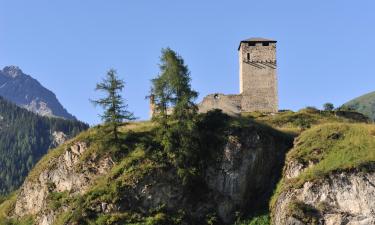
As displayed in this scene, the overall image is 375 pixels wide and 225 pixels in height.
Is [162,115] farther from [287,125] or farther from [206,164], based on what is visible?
[287,125]

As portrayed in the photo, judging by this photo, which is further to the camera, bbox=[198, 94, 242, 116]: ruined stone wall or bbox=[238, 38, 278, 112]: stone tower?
bbox=[238, 38, 278, 112]: stone tower

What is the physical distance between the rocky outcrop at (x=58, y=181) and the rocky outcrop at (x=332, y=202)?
733 inches

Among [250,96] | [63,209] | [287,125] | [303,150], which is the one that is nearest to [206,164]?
[303,150]

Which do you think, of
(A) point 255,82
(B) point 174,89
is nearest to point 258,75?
(A) point 255,82

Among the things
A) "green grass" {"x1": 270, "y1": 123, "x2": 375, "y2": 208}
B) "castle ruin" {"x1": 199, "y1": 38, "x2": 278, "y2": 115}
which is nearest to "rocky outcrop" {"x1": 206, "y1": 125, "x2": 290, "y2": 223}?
"green grass" {"x1": 270, "y1": 123, "x2": 375, "y2": 208}

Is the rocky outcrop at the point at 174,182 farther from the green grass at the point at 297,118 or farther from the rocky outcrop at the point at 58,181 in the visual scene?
the green grass at the point at 297,118

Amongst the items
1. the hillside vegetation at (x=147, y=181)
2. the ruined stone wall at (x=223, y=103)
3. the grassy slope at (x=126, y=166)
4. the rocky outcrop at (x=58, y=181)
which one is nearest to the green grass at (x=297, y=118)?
the ruined stone wall at (x=223, y=103)

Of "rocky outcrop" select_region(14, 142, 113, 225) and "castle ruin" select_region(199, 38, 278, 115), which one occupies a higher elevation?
"castle ruin" select_region(199, 38, 278, 115)

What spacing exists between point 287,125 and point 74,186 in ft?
96.4

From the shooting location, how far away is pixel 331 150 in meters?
64.2

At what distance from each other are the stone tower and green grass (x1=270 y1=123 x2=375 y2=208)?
69.6 feet

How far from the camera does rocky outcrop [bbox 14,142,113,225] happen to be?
65.8 meters

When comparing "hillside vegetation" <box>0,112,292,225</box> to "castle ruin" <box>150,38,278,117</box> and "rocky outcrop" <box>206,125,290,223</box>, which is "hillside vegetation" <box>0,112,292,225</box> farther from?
"castle ruin" <box>150,38,278,117</box>

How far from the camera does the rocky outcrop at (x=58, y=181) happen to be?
65812 millimetres
